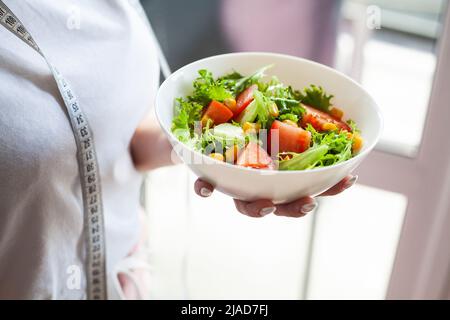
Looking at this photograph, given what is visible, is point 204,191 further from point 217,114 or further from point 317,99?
point 317,99

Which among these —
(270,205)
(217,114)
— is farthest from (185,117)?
(270,205)

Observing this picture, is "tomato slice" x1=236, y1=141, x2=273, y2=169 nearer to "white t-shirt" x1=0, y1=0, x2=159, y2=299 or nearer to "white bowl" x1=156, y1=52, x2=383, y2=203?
"white bowl" x1=156, y1=52, x2=383, y2=203

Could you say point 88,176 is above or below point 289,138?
below

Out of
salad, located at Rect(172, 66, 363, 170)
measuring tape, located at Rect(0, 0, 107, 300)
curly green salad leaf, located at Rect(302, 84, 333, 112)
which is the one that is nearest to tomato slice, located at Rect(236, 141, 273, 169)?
salad, located at Rect(172, 66, 363, 170)

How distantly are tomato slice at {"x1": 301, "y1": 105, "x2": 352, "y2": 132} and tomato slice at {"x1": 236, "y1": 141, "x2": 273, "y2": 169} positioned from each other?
94mm

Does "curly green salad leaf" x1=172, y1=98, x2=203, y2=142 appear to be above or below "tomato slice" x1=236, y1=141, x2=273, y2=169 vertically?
above

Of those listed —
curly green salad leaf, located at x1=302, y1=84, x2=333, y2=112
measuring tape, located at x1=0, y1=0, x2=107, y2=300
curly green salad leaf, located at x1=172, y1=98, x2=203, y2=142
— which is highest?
curly green salad leaf, located at x1=302, y1=84, x2=333, y2=112

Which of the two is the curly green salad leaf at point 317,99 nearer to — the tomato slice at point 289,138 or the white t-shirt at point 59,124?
the tomato slice at point 289,138

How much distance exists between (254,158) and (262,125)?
60mm

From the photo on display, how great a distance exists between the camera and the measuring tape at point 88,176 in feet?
2.60

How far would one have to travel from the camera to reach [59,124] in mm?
802

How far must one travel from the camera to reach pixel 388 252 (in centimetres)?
134

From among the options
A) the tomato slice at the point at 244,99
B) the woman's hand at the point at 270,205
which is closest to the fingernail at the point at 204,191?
the woman's hand at the point at 270,205

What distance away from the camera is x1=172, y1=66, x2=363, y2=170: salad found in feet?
2.18
